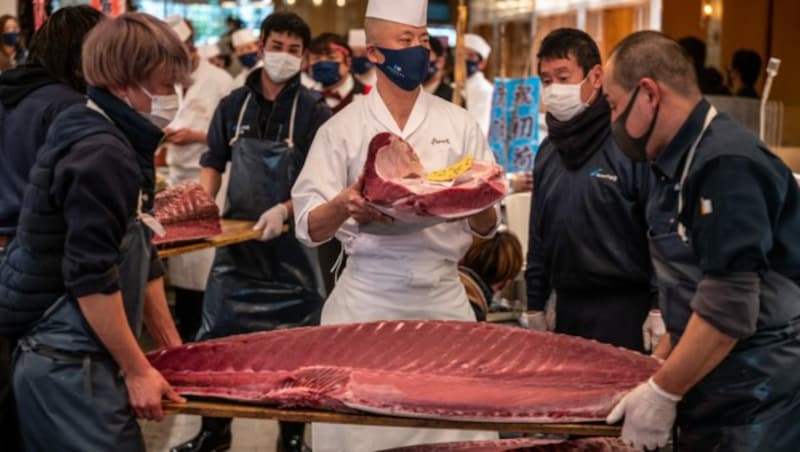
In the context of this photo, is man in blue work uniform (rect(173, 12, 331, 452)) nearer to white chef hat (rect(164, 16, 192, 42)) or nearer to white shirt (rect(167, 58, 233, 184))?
Answer: white shirt (rect(167, 58, 233, 184))

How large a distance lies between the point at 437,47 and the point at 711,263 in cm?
658

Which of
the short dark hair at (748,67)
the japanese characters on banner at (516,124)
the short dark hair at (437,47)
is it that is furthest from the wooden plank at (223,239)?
the short dark hair at (748,67)

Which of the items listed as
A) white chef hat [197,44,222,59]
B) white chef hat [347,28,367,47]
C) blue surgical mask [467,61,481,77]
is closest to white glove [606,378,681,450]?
blue surgical mask [467,61,481,77]

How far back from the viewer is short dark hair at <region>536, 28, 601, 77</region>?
4027mm

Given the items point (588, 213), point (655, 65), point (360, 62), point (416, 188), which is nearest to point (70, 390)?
point (416, 188)

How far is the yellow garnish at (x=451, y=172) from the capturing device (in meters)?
3.32

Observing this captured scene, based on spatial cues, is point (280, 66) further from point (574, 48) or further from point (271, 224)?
point (574, 48)

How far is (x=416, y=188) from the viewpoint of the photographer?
320 centimetres

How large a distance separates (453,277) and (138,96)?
4.30ft

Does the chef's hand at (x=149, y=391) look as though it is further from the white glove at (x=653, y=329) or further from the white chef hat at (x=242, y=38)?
the white chef hat at (x=242, y=38)

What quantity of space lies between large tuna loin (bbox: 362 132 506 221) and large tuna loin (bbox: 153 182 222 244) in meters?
1.66

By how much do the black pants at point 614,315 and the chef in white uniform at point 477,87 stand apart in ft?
18.8

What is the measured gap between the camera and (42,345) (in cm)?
275

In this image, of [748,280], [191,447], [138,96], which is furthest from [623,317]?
[191,447]
